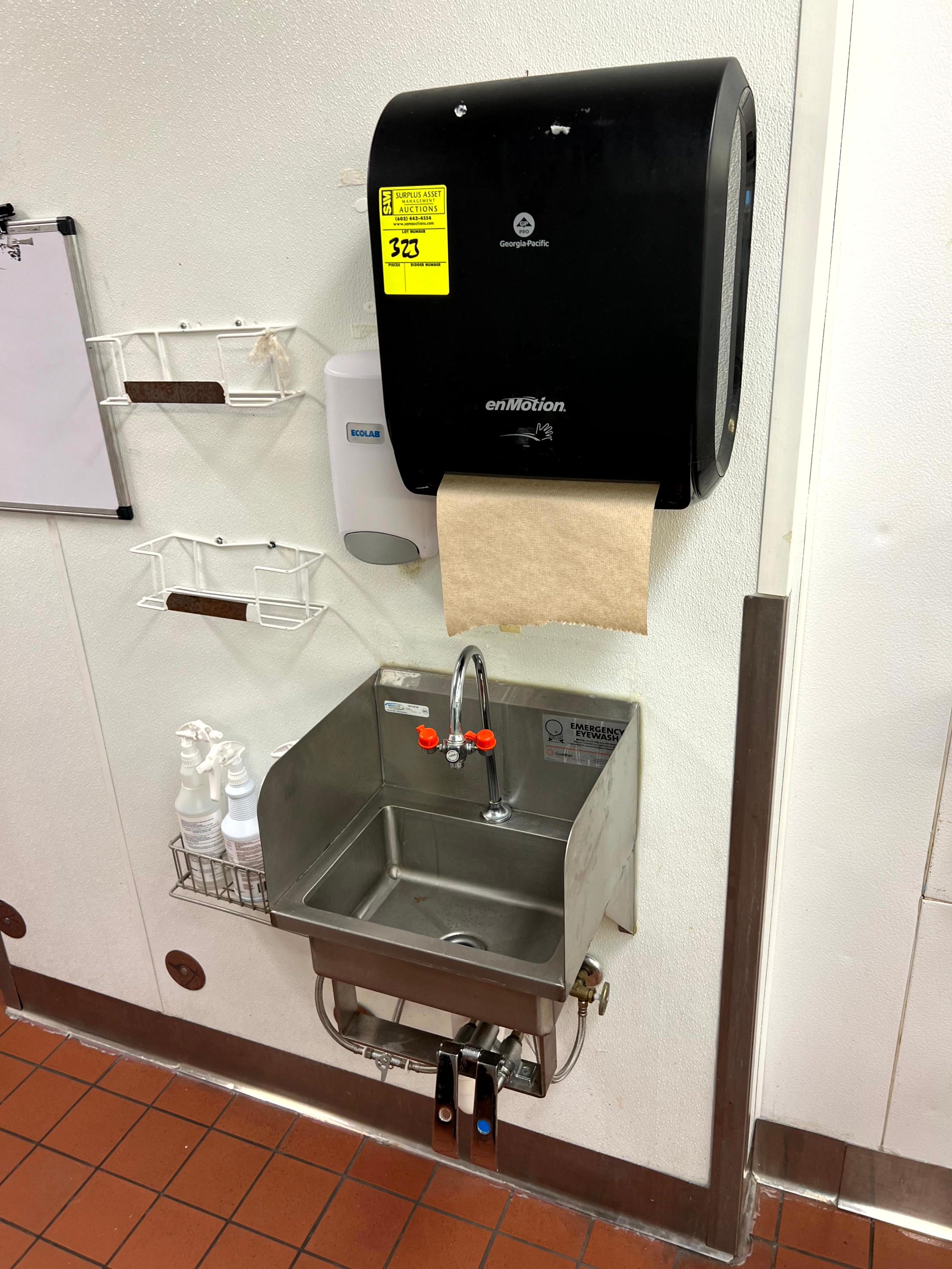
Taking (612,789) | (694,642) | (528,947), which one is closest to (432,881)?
(528,947)

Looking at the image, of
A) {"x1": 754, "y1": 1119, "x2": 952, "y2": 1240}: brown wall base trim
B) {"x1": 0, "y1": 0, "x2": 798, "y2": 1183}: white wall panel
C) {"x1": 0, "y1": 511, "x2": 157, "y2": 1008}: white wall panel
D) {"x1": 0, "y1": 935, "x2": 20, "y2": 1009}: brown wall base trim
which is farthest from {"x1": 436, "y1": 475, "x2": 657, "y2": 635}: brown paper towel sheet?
{"x1": 0, "y1": 935, "x2": 20, "y2": 1009}: brown wall base trim

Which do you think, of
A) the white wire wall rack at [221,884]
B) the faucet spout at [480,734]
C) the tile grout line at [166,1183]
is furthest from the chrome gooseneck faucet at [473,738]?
the tile grout line at [166,1183]

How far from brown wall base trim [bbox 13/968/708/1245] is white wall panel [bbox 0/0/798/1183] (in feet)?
0.17

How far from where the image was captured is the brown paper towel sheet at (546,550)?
3.69ft

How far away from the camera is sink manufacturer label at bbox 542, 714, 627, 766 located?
4.53 ft

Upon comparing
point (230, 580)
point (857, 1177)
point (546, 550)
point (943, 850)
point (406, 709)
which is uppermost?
point (546, 550)

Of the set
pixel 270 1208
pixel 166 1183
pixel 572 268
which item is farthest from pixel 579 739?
pixel 166 1183

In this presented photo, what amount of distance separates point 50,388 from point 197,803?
2.43 feet

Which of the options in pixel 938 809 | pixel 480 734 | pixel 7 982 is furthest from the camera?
pixel 7 982

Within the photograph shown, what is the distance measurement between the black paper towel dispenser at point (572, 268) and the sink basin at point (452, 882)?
0.64m

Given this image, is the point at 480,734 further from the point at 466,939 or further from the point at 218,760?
the point at 218,760

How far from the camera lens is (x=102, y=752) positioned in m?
1.86

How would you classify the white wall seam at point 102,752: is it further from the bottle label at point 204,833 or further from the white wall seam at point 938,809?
the white wall seam at point 938,809

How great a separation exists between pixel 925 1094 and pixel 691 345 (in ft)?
4.32
